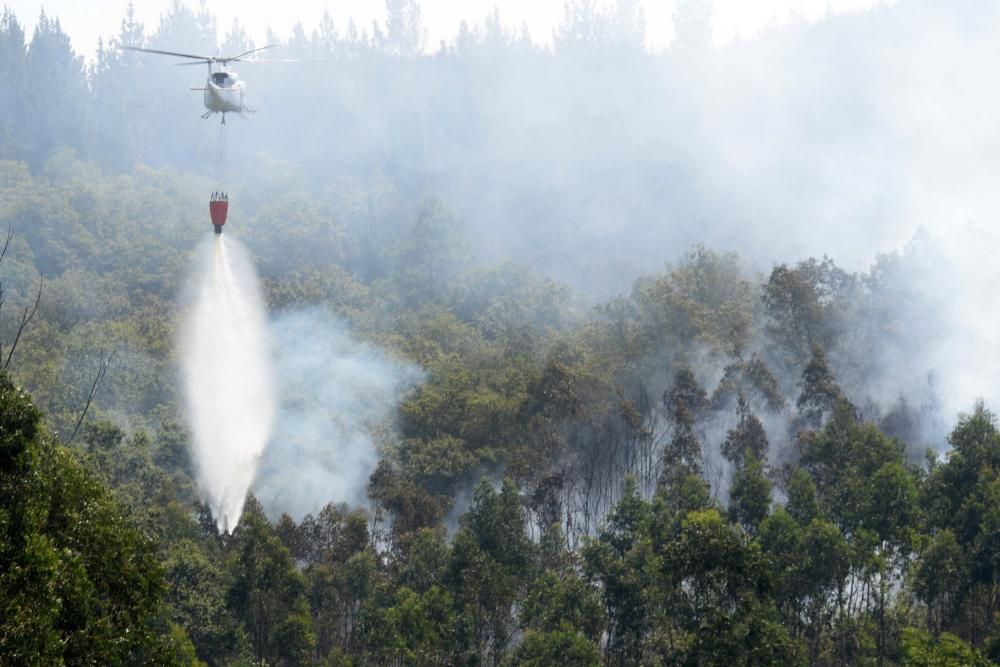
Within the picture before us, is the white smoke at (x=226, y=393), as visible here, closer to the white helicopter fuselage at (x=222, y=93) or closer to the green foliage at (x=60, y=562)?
the white helicopter fuselage at (x=222, y=93)

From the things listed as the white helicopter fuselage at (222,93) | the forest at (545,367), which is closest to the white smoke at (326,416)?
the forest at (545,367)

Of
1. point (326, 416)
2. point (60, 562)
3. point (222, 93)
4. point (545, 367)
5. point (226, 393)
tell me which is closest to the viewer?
point (60, 562)

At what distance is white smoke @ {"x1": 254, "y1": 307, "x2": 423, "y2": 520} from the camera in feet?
167

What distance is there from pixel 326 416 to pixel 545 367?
11.3 meters

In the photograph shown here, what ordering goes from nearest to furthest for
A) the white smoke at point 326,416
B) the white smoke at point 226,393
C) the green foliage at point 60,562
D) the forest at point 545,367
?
the green foliage at point 60,562, the forest at point 545,367, the white smoke at point 326,416, the white smoke at point 226,393

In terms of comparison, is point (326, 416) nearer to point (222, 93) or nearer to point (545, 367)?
point (545, 367)

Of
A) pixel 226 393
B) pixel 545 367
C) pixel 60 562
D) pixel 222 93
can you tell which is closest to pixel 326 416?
pixel 226 393

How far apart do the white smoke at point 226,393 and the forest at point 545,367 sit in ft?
3.70

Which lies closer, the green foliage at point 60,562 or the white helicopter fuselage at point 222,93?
the green foliage at point 60,562

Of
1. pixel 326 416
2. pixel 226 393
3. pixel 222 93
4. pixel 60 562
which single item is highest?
pixel 222 93

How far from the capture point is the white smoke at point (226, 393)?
51.1 m

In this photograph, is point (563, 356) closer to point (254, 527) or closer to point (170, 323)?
point (254, 527)

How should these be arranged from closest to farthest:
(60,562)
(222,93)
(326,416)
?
(60,562)
(222,93)
(326,416)

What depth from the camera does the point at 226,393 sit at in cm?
5591
